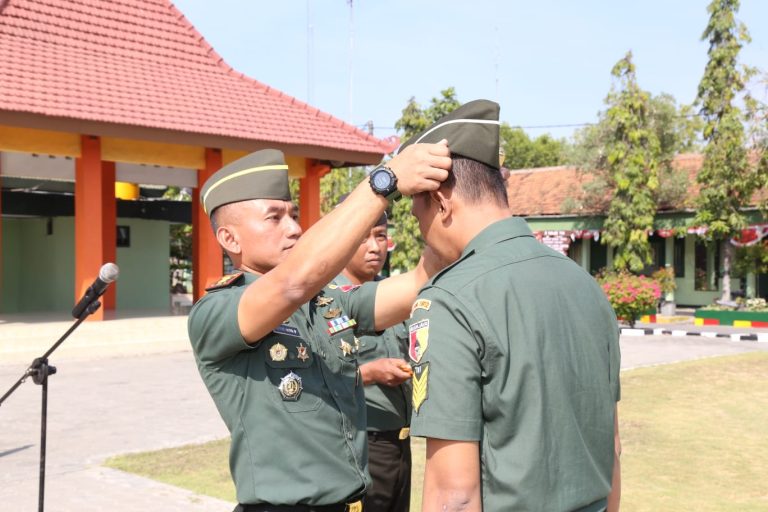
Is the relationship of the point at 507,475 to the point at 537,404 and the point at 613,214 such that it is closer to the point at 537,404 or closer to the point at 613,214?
the point at 537,404

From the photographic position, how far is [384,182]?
6.41ft

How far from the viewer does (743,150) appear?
76.4 ft

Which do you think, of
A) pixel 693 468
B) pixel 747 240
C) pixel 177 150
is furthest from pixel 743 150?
pixel 693 468

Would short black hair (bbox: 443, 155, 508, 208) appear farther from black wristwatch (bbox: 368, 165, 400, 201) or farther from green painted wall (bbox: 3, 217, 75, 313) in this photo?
green painted wall (bbox: 3, 217, 75, 313)

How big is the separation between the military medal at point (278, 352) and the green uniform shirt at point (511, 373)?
771mm

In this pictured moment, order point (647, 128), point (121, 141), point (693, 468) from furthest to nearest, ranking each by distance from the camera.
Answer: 1. point (647, 128)
2. point (121, 141)
3. point (693, 468)

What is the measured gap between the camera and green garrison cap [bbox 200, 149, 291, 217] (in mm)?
2514

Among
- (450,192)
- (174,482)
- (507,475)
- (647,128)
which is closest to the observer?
(507,475)

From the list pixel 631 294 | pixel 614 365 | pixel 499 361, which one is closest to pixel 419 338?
pixel 499 361

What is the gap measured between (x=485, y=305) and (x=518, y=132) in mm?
51900

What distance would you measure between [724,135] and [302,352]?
23.8m

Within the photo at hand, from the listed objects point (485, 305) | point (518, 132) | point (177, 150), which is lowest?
point (485, 305)

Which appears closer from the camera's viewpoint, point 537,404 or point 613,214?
point 537,404

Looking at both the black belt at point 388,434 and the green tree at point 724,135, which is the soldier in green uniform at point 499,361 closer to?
the black belt at point 388,434
